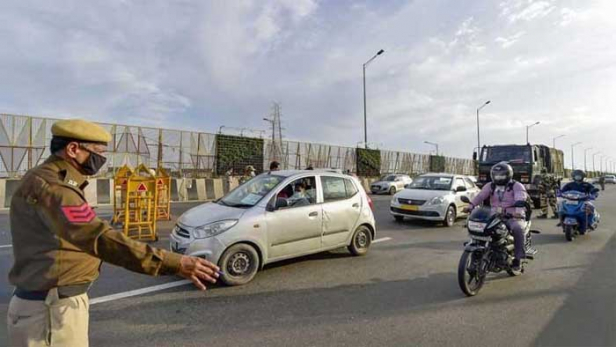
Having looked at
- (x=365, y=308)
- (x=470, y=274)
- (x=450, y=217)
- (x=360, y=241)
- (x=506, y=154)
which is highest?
(x=506, y=154)

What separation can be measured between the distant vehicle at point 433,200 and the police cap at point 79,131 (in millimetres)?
9746

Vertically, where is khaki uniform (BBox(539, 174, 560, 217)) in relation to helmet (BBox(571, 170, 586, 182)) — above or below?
below

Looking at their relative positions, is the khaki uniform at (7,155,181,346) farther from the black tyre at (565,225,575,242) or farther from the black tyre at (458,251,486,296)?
the black tyre at (565,225,575,242)

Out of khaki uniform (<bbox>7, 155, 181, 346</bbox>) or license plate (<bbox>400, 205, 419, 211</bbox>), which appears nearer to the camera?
khaki uniform (<bbox>7, 155, 181, 346</bbox>)

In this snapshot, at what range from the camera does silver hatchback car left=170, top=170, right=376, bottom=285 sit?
16.7ft

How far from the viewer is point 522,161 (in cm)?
1465

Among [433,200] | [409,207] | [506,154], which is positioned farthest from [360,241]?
[506,154]

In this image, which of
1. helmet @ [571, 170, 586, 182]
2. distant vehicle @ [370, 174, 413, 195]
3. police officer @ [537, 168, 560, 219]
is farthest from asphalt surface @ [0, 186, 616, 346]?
distant vehicle @ [370, 174, 413, 195]

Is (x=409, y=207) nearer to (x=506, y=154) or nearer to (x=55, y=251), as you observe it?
(x=506, y=154)

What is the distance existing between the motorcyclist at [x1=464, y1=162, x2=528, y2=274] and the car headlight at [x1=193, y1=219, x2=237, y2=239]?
3710mm

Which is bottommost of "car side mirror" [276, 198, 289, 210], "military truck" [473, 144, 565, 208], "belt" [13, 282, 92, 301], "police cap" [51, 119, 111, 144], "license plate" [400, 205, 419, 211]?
"license plate" [400, 205, 419, 211]

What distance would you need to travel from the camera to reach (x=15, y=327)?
1.79 meters

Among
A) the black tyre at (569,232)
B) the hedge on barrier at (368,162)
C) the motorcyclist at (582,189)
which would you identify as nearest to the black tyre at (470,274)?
the black tyre at (569,232)

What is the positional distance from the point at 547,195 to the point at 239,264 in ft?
43.1
